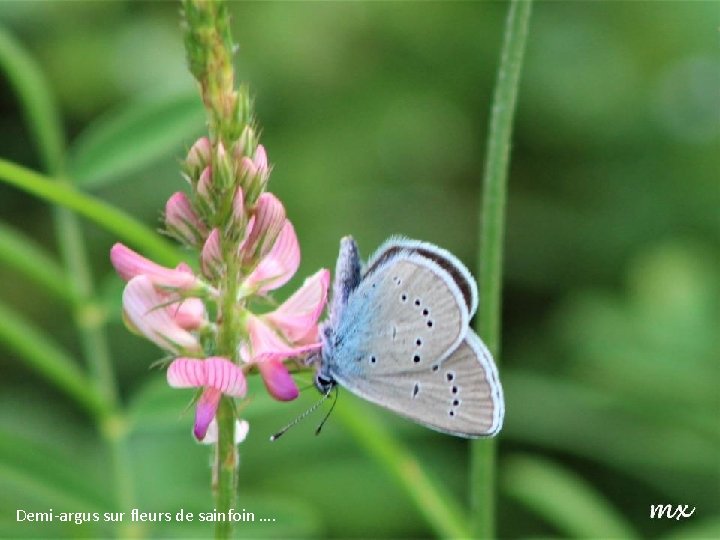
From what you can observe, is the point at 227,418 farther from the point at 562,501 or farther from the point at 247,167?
the point at 562,501

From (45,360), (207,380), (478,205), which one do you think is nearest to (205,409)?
(207,380)

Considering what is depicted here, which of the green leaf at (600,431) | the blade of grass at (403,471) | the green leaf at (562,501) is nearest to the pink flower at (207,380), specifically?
the blade of grass at (403,471)

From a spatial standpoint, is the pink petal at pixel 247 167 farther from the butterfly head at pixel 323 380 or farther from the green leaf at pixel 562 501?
the green leaf at pixel 562 501

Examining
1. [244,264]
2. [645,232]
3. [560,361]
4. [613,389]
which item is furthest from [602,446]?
[244,264]

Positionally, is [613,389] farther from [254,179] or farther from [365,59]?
[254,179]

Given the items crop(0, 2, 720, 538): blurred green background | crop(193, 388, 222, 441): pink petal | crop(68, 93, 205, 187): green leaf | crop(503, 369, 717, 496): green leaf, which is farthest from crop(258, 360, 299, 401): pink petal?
crop(503, 369, 717, 496): green leaf

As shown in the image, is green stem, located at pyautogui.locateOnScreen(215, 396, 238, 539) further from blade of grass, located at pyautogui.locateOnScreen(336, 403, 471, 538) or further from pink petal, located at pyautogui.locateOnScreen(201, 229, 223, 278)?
blade of grass, located at pyautogui.locateOnScreen(336, 403, 471, 538)
